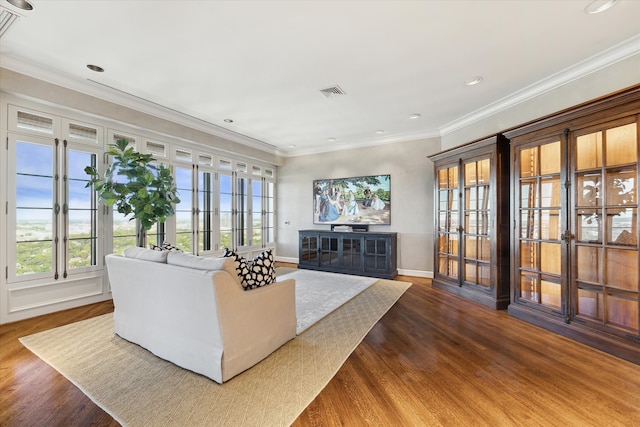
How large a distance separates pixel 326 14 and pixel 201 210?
165 inches

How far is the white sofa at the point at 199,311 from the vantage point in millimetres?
2027

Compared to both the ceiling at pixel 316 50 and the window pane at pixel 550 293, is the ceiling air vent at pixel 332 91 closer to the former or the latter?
the ceiling at pixel 316 50

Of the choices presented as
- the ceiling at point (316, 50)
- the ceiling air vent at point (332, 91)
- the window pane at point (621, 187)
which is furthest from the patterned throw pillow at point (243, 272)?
the window pane at point (621, 187)

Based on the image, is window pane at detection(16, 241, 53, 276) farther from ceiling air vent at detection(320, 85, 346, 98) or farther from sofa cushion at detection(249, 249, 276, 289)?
ceiling air vent at detection(320, 85, 346, 98)

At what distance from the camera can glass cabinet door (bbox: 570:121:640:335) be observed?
2445mm

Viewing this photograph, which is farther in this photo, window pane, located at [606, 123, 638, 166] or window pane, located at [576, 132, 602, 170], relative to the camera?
window pane, located at [576, 132, 602, 170]

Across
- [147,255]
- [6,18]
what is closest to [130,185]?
[147,255]

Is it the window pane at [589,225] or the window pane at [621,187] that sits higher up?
the window pane at [621,187]

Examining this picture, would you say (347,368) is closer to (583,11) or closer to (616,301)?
(616,301)

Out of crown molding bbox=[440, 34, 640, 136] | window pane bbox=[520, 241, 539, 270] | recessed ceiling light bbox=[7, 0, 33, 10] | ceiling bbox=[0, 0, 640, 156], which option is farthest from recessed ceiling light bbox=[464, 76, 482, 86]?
recessed ceiling light bbox=[7, 0, 33, 10]

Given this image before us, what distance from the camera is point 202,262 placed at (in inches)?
86.8

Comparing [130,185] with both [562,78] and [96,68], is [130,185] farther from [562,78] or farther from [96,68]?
[562,78]

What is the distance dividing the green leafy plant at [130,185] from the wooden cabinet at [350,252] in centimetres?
314

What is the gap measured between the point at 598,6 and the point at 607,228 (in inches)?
73.7
